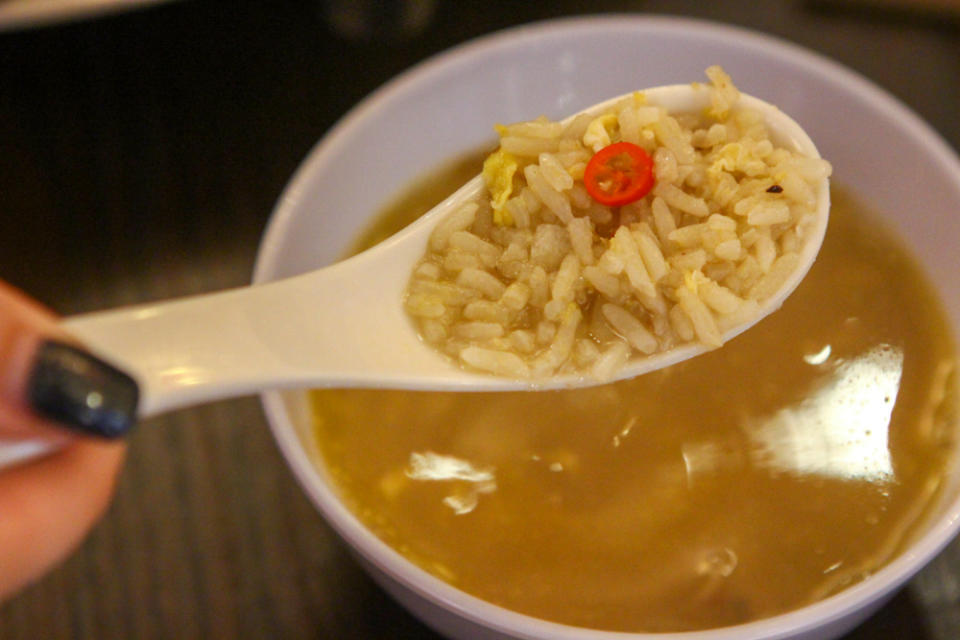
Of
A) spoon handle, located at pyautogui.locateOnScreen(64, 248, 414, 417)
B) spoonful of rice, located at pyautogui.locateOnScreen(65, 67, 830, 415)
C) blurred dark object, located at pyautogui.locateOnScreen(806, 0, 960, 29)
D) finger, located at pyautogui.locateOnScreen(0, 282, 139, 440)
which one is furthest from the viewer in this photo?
blurred dark object, located at pyautogui.locateOnScreen(806, 0, 960, 29)

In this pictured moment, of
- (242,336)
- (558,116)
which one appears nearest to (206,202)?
(558,116)

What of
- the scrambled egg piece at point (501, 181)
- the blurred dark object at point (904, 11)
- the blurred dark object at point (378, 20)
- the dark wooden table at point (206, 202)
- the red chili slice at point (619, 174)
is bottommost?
the dark wooden table at point (206, 202)

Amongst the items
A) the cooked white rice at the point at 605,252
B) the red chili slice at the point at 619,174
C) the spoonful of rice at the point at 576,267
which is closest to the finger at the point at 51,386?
the spoonful of rice at the point at 576,267

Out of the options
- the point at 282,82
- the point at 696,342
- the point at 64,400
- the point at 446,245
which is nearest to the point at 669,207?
the point at 696,342

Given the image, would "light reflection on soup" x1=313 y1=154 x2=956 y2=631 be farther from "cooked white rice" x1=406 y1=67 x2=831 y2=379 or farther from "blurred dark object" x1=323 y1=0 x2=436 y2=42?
"blurred dark object" x1=323 y1=0 x2=436 y2=42

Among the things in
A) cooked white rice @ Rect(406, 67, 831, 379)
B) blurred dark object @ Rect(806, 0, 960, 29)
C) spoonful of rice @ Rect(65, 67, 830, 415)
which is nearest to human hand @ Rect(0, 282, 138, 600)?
spoonful of rice @ Rect(65, 67, 830, 415)

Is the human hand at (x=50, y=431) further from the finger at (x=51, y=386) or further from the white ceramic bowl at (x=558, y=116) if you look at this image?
the white ceramic bowl at (x=558, y=116)
